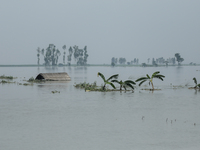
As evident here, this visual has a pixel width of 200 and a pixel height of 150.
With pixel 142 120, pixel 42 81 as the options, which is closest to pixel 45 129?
pixel 142 120

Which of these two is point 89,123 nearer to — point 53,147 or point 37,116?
point 37,116

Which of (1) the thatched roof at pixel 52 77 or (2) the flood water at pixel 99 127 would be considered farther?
(1) the thatched roof at pixel 52 77

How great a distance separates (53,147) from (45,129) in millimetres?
3095

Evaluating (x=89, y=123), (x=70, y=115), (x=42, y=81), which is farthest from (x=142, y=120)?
(x=42, y=81)

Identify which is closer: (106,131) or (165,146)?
(165,146)

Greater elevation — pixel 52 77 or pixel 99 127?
pixel 52 77

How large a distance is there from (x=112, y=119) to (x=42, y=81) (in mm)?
34372

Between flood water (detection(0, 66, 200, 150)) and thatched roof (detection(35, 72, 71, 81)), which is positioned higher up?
thatched roof (detection(35, 72, 71, 81))

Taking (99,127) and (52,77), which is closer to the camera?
(99,127)

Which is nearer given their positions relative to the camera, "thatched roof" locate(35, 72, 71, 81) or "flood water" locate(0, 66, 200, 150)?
"flood water" locate(0, 66, 200, 150)

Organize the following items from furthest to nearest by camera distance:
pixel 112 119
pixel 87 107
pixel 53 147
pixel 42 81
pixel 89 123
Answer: pixel 42 81 → pixel 87 107 → pixel 112 119 → pixel 89 123 → pixel 53 147

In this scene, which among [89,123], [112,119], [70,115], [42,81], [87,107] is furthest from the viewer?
[42,81]

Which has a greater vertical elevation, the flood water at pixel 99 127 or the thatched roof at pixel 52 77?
the thatched roof at pixel 52 77

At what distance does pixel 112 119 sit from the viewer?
677 inches
